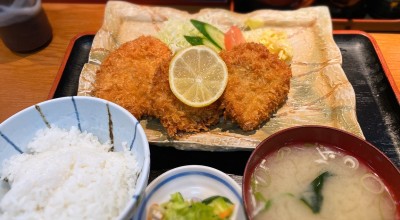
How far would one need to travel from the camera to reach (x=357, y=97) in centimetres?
279

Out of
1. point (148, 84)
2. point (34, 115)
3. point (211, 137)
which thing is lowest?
point (211, 137)

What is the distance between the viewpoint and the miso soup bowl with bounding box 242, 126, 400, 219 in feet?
5.87

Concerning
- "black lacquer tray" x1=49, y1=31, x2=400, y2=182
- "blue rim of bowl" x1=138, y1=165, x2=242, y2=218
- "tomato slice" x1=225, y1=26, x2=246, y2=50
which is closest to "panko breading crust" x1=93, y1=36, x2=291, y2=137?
"black lacquer tray" x1=49, y1=31, x2=400, y2=182

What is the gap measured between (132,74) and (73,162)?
1.07 m

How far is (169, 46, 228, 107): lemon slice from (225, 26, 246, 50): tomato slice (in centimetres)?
65

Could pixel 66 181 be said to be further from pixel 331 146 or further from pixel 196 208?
pixel 331 146

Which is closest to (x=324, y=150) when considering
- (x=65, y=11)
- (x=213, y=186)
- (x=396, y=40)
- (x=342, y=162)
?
(x=342, y=162)

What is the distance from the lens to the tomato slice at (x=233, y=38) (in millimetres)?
3164

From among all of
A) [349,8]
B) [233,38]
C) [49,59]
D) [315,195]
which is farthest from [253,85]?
[49,59]

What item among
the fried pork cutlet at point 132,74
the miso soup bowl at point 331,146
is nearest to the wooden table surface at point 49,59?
the fried pork cutlet at point 132,74

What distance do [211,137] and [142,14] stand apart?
1719 millimetres

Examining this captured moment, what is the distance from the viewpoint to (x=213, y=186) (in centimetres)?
203

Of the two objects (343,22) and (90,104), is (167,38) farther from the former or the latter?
(343,22)

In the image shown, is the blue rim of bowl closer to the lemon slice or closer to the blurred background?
the lemon slice
